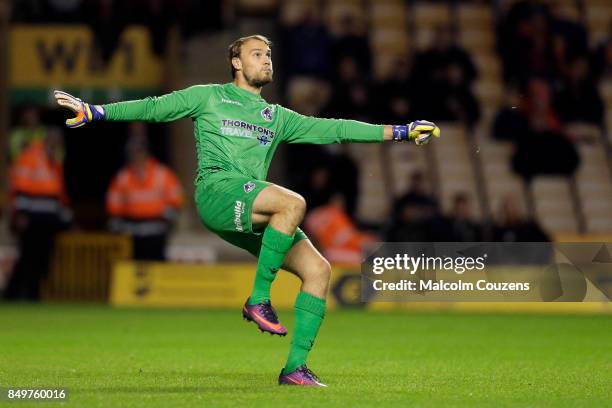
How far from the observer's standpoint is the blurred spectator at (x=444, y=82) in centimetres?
1873

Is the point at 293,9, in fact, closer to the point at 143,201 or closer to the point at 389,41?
the point at 389,41

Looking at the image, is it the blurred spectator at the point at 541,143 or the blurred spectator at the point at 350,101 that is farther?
the blurred spectator at the point at 541,143

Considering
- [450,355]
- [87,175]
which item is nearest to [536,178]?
[87,175]

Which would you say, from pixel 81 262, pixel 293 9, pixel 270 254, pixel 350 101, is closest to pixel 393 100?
pixel 350 101

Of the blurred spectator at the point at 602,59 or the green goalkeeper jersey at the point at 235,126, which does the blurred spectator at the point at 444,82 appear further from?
the green goalkeeper jersey at the point at 235,126

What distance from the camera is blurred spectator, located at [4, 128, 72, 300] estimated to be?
16828 millimetres

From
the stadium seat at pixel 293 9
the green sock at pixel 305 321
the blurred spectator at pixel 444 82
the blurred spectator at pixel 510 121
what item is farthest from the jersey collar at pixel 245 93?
the stadium seat at pixel 293 9

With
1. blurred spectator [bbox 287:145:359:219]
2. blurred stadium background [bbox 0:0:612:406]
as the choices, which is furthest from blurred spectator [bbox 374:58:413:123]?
blurred spectator [bbox 287:145:359:219]

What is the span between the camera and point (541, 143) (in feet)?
60.6

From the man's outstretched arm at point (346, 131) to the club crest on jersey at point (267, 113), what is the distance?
80 mm

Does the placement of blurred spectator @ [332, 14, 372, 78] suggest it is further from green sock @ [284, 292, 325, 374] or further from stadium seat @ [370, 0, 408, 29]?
green sock @ [284, 292, 325, 374]

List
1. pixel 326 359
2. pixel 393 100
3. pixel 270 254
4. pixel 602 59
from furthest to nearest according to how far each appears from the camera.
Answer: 1. pixel 602 59
2. pixel 393 100
3. pixel 326 359
4. pixel 270 254

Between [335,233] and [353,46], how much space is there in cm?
328

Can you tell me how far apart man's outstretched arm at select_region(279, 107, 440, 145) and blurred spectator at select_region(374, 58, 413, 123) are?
10.1 metres
